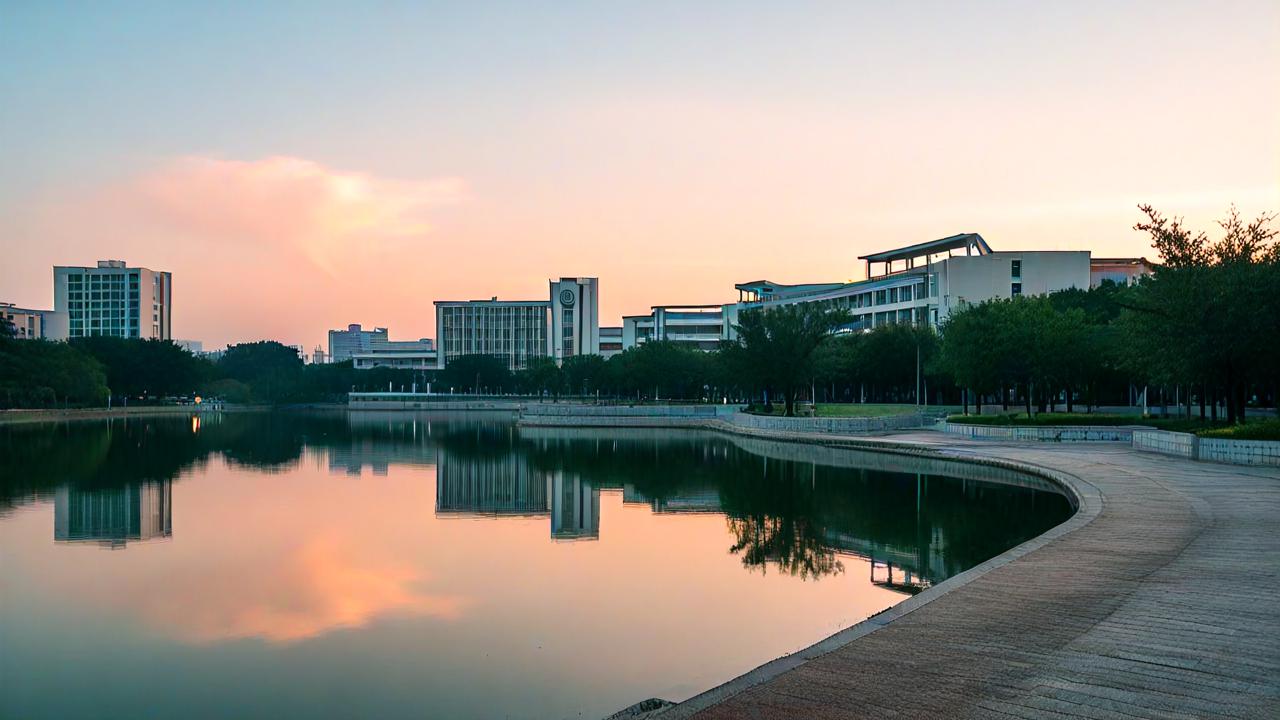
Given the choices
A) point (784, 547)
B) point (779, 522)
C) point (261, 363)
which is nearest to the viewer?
point (784, 547)

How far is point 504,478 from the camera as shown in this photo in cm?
4091

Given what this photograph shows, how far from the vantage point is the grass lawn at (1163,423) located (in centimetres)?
3009

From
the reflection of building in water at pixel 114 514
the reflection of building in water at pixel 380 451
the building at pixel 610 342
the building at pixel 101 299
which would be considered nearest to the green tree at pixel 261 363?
the building at pixel 101 299

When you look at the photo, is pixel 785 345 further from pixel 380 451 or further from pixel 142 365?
pixel 142 365

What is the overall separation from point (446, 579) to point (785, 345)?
1990 inches

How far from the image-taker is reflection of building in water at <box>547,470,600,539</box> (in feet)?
86.7

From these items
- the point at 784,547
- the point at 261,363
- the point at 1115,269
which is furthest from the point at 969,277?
the point at 261,363

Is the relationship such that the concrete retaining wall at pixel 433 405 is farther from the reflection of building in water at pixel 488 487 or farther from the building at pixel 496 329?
the reflection of building in water at pixel 488 487

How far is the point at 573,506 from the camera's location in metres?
31.7

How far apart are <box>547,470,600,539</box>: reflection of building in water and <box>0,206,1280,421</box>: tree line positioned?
21.6 metres

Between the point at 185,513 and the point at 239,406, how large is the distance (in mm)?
132044

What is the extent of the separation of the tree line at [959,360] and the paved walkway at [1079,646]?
2077cm

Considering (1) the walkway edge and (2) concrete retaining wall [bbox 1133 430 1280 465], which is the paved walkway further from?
(2) concrete retaining wall [bbox 1133 430 1280 465]

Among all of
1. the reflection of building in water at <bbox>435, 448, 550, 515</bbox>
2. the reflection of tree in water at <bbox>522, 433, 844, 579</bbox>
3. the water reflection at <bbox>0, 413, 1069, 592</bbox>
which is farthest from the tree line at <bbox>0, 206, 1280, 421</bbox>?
the reflection of building in water at <bbox>435, 448, 550, 515</bbox>
